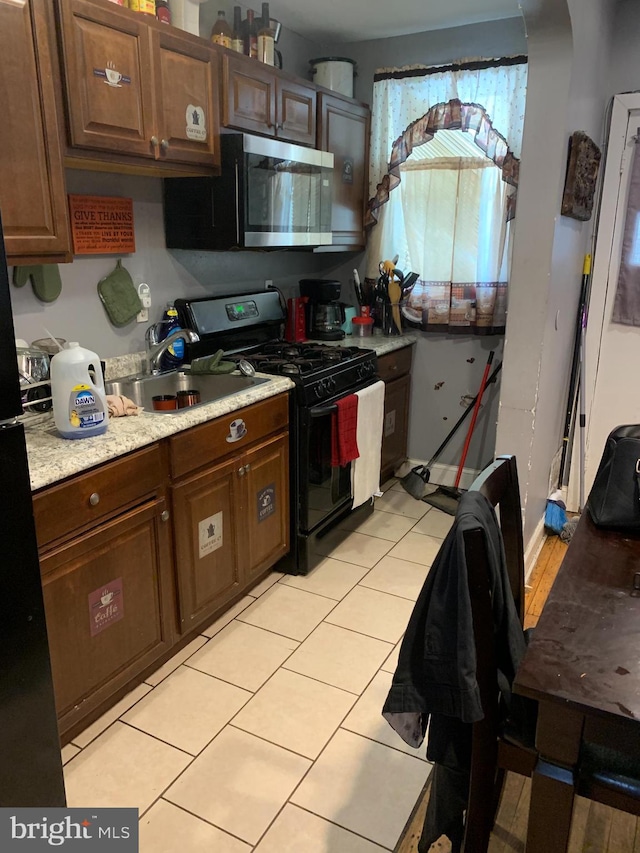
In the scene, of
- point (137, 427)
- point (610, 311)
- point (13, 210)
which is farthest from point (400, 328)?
point (13, 210)

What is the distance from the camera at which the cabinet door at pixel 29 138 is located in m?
1.70

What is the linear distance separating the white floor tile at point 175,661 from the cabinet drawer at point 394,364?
1721 millimetres

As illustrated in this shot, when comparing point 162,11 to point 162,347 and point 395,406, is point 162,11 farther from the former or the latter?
point 395,406

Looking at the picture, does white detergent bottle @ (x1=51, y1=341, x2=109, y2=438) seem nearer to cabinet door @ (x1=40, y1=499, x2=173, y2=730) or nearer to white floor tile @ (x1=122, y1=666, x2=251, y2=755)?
cabinet door @ (x1=40, y1=499, x2=173, y2=730)

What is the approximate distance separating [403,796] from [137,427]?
1.33 metres

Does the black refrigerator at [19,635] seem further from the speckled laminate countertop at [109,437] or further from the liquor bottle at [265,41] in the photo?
the liquor bottle at [265,41]

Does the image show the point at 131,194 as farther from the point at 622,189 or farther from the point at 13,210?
the point at 622,189

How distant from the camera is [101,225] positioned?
8.26ft

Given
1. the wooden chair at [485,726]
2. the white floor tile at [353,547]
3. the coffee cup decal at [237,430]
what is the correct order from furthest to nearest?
1. the white floor tile at [353,547]
2. the coffee cup decal at [237,430]
3. the wooden chair at [485,726]

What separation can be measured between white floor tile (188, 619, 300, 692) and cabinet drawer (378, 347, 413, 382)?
159 centimetres

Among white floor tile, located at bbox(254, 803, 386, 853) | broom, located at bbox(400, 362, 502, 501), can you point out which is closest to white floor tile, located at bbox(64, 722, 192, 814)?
white floor tile, located at bbox(254, 803, 386, 853)

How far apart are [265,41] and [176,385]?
61.0 inches

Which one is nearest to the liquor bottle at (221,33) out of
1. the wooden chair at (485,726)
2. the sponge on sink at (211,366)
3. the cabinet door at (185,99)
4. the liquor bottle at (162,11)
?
the cabinet door at (185,99)

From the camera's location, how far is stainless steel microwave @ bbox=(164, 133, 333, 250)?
262cm
